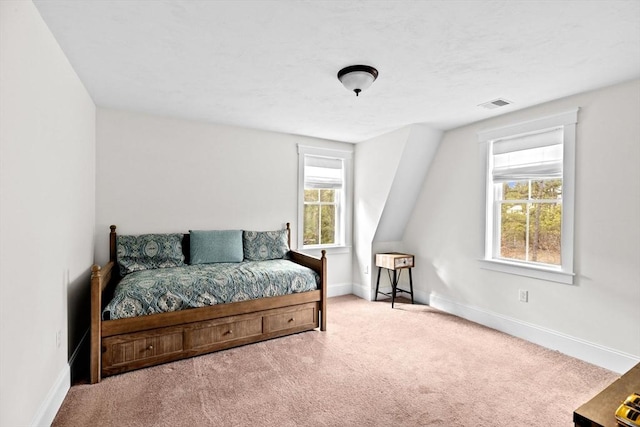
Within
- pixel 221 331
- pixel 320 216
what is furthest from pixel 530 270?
pixel 221 331

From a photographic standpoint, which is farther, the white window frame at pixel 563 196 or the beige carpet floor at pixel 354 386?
the white window frame at pixel 563 196

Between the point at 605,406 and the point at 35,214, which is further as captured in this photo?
the point at 35,214

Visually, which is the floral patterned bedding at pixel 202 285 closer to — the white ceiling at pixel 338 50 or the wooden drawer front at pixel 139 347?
the wooden drawer front at pixel 139 347

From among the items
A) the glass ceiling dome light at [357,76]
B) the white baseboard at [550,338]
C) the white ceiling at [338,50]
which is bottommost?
the white baseboard at [550,338]

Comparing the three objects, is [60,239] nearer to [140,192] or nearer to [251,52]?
[140,192]

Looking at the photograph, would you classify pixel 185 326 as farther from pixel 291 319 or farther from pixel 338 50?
pixel 338 50

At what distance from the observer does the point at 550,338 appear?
3.07 meters

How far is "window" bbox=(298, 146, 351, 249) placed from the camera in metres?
4.65

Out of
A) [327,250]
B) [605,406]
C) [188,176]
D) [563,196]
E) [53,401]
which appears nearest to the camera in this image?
[605,406]

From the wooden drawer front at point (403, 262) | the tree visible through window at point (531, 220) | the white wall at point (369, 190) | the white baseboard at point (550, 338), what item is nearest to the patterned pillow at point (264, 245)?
the white wall at point (369, 190)

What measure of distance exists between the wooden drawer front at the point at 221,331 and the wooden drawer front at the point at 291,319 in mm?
106

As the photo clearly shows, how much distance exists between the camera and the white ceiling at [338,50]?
174 cm

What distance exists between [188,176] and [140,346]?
1.98 meters

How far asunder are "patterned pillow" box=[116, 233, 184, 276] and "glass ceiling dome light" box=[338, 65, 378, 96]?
2.51 meters
